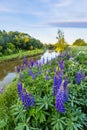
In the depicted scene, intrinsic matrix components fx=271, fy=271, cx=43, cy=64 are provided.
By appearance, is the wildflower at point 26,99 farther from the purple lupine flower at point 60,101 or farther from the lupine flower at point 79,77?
Result: the lupine flower at point 79,77

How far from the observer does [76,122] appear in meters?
3.61

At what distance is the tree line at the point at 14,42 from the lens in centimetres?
2934

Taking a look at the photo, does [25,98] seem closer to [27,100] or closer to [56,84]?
[27,100]

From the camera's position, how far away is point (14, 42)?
33.6m

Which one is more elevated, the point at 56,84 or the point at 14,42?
the point at 56,84

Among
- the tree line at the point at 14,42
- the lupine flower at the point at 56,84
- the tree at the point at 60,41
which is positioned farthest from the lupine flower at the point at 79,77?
the tree line at the point at 14,42

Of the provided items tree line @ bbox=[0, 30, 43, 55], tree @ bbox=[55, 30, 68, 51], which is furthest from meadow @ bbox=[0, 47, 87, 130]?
tree line @ bbox=[0, 30, 43, 55]

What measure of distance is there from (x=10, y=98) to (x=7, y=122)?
154 cm

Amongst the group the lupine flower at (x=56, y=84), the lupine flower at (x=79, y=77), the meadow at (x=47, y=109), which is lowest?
the meadow at (x=47, y=109)

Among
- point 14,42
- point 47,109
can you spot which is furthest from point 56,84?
point 14,42

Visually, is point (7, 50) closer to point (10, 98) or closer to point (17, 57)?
point (17, 57)

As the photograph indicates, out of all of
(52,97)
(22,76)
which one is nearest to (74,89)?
(52,97)

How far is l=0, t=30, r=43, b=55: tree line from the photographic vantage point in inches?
1155

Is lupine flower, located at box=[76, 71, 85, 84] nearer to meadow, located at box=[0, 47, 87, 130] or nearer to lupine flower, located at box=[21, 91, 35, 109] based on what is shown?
meadow, located at box=[0, 47, 87, 130]
